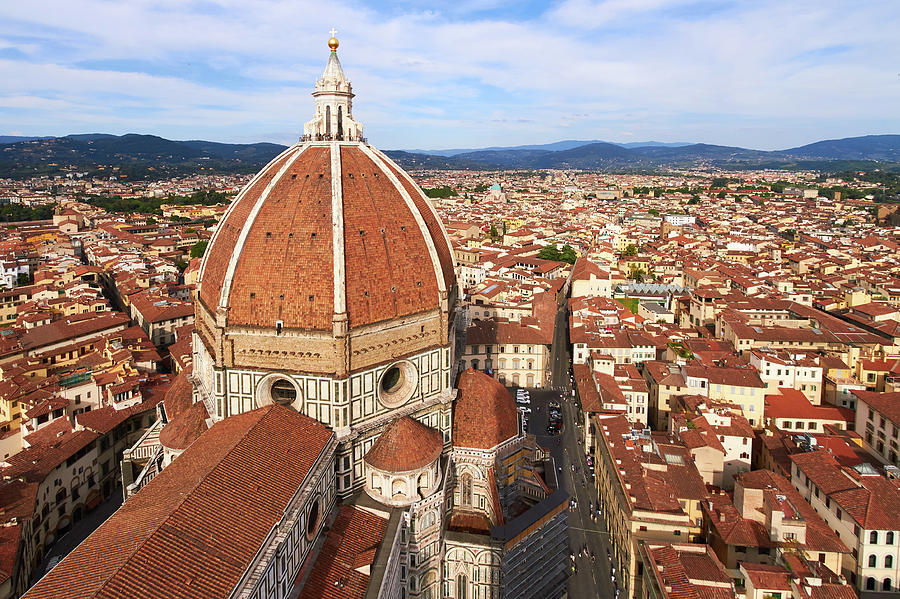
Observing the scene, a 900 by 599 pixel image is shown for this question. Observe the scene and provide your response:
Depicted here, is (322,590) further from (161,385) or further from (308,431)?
(161,385)

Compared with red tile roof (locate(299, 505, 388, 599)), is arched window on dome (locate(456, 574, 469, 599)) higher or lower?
lower

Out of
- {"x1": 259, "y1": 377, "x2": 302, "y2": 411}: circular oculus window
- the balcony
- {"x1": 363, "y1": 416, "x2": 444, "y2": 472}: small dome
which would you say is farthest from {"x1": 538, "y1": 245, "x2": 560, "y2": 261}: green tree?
{"x1": 259, "y1": 377, "x2": 302, "y2": 411}: circular oculus window

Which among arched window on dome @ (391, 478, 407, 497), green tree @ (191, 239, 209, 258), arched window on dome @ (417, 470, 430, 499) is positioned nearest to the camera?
arched window on dome @ (391, 478, 407, 497)

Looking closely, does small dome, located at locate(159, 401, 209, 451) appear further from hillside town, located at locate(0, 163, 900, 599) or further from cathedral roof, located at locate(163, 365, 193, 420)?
cathedral roof, located at locate(163, 365, 193, 420)

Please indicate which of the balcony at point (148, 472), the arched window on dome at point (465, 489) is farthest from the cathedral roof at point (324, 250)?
the arched window on dome at point (465, 489)

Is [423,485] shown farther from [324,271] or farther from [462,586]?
[324,271]

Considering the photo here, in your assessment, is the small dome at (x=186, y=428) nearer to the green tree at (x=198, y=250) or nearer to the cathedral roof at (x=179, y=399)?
the cathedral roof at (x=179, y=399)
